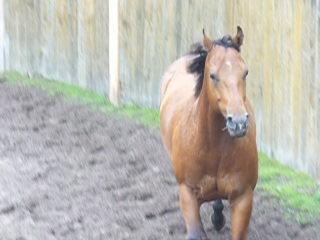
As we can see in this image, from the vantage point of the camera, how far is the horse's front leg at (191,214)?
22.3 feet

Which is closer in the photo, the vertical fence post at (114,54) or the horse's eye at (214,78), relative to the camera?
the horse's eye at (214,78)

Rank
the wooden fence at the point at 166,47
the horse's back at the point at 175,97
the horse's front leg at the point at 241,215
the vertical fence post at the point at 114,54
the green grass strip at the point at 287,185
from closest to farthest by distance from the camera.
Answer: the horse's front leg at the point at 241,215
the horse's back at the point at 175,97
the green grass strip at the point at 287,185
the wooden fence at the point at 166,47
the vertical fence post at the point at 114,54

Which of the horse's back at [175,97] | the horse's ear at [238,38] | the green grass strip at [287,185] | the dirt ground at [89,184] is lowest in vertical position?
the dirt ground at [89,184]

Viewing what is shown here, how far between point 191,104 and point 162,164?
2.17 m

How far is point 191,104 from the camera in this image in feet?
23.9

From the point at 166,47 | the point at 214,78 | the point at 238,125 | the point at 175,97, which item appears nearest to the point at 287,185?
the point at 175,97

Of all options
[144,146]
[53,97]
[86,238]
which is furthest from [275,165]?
[53,97]

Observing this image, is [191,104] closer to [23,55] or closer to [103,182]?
[103,182]

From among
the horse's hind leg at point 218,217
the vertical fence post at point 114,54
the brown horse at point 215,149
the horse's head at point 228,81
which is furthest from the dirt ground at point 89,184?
the horse's head at point 228,81

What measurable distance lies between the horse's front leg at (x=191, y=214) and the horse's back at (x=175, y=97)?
692 mm

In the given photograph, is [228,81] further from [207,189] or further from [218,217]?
[218,217]

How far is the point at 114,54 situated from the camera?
12.0m

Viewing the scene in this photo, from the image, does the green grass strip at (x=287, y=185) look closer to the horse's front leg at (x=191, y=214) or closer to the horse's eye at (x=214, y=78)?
the horse's front leg at (x=191, y=214)

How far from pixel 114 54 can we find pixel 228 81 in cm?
584
